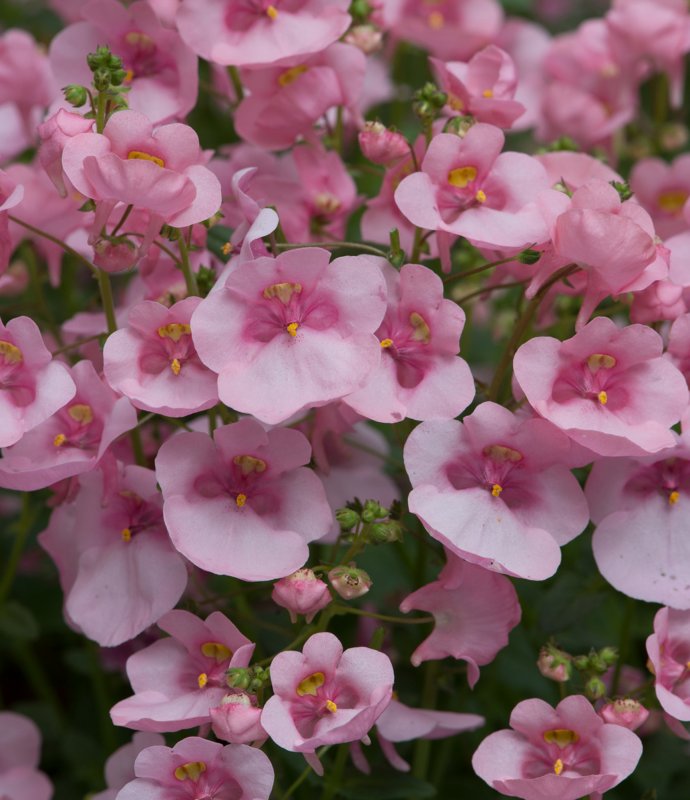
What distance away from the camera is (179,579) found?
770 millimetres

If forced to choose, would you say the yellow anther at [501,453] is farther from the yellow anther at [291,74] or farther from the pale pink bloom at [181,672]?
the yellow anther at [291,74]

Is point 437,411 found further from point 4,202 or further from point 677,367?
point 4,202

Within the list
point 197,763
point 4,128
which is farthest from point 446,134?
point 4,128

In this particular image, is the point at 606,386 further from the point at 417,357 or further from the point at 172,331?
the point at 172,331

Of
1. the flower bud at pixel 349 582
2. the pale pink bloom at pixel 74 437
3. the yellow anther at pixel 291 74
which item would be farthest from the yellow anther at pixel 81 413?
the yellow anther at pixel 291 74

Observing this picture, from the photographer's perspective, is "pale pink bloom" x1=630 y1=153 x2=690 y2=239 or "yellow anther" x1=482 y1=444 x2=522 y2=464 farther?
"pale pink bloom" x1=630 y1=153 x2=690 y2=239

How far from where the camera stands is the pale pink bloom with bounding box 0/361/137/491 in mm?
736

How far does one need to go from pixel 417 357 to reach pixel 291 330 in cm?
10

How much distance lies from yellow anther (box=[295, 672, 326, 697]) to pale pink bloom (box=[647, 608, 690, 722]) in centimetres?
22

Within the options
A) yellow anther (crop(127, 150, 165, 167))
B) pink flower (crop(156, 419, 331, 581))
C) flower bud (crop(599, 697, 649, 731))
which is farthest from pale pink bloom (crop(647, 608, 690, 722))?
yellow anther (crop(127, 150, 165, 167))

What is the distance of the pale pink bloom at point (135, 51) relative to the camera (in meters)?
0.91

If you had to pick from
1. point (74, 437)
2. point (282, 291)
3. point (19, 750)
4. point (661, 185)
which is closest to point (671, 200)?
point (661, 185)

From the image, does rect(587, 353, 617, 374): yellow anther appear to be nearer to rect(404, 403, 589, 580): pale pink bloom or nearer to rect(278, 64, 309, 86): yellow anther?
rect(404, 403, 589, 580): pale pink bloom

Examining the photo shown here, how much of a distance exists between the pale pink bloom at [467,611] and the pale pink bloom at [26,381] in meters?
0.27
